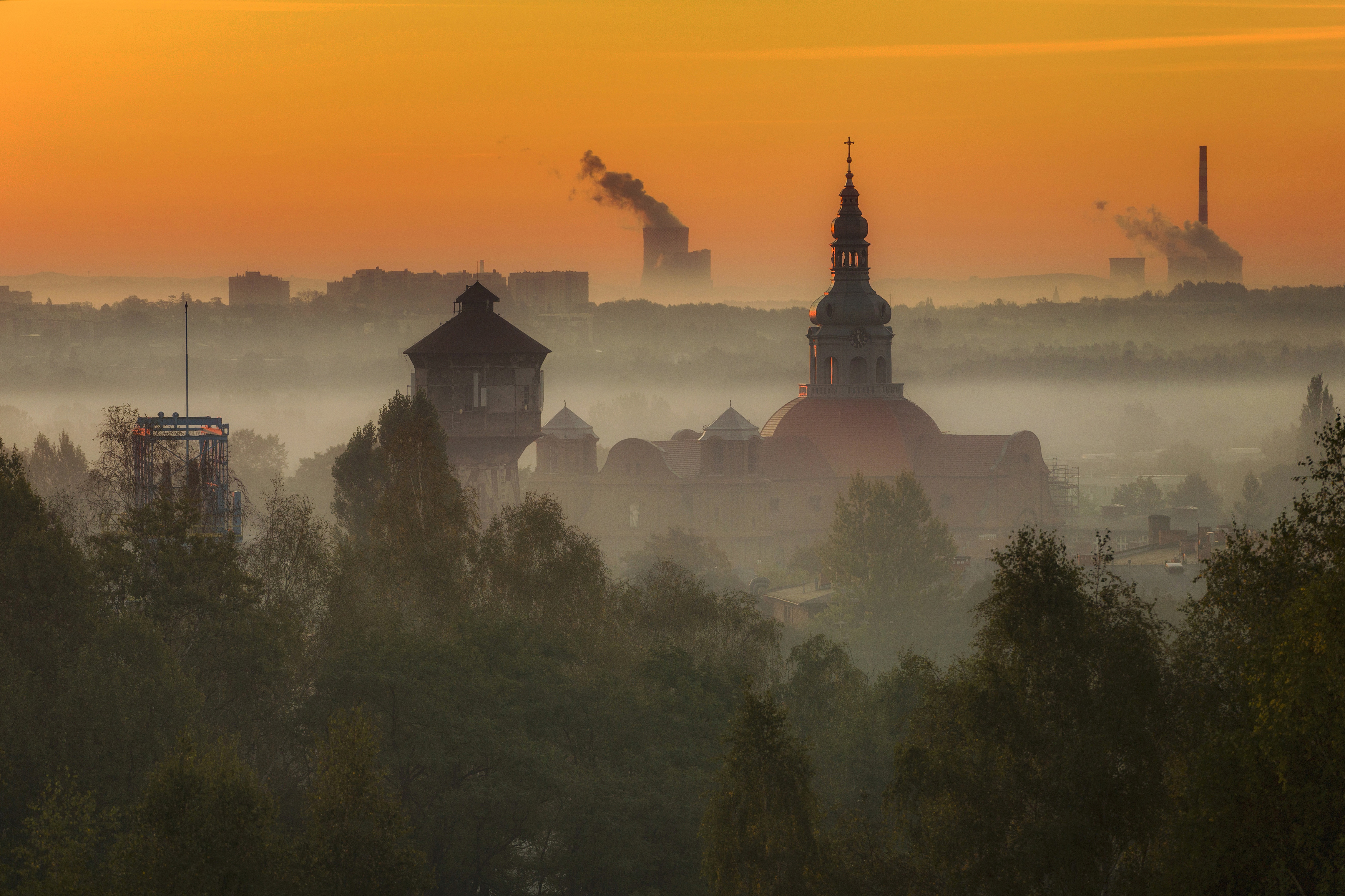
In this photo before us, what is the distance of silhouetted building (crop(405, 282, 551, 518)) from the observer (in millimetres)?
75312

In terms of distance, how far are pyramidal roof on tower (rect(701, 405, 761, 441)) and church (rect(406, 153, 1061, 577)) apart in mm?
125

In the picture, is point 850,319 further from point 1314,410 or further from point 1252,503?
point 1314,410

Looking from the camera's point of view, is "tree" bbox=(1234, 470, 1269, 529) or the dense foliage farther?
"tree" bbox=(1234, 470, 1269, 529)

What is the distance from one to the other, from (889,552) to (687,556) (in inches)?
572

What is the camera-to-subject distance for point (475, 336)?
247 feet

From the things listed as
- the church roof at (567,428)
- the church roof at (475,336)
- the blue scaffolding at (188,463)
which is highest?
the church roof at (475,336)

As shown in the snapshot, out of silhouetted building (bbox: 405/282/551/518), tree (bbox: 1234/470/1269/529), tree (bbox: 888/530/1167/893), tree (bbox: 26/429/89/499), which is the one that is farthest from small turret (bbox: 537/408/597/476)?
tree (bbox: 888/530/1167/893)

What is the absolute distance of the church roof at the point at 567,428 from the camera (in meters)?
133

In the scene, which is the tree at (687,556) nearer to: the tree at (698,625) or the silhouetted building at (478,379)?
the silhouetted building at (478,379)

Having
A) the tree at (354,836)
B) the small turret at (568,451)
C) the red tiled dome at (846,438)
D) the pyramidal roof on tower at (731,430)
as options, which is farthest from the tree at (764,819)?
the red tiled dome at (846,438)

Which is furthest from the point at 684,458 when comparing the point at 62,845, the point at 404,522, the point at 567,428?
the point at 62,845

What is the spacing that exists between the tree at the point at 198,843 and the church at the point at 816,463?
3811 inches

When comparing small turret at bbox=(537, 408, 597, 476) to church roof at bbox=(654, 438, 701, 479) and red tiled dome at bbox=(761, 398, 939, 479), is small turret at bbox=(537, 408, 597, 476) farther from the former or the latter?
red tiled dome at bbox=(761, 398, 939, 479)

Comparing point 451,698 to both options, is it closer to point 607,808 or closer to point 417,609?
point 607,808
